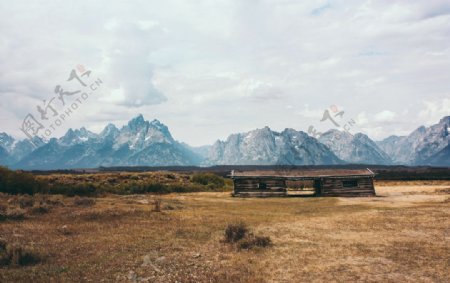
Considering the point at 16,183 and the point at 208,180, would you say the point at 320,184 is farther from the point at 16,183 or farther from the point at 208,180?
the point at 16,183

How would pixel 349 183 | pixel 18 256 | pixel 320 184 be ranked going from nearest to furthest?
pixel 18 256 < pixel 349 183 < pixel 320 184

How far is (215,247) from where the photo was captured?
1605cm

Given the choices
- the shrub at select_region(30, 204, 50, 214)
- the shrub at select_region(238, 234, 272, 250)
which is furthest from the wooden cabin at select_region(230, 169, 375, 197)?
the shrub at select_region(238, 234, 272, 250)

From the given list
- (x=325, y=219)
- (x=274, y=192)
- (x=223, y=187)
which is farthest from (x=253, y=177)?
(x=325, y=219)

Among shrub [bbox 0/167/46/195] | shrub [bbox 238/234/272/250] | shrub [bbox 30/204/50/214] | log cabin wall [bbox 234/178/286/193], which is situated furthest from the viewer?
log cabin wall [bbox 234/178/286/193]

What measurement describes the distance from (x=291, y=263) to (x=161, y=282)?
194 inches

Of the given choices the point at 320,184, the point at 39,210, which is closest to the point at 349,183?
the point at 320,184

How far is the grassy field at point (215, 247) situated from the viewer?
12148 millimetres

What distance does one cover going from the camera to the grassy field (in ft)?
39.9

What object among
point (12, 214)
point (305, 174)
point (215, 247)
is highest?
point (305, 174)

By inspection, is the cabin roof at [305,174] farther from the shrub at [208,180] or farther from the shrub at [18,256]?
the shrub at [18,256]

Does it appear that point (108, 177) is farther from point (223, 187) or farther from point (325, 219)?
point (325, 219)

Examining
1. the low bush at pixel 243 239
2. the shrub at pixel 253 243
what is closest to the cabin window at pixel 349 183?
the low bush at pixel 243 239

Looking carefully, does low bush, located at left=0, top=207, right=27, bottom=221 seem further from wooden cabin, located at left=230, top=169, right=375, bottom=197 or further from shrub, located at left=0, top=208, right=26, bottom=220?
wooden cabin, located at left=230, top=169, right=375, bottom=197
